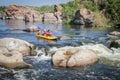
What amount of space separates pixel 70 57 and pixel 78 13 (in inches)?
2441

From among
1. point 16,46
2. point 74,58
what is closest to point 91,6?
point 16,46

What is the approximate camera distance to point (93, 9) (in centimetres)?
8762

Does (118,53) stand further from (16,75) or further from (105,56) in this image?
(16,75)

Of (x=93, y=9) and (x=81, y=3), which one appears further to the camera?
(x=81, y=3)

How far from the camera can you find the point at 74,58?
19.1m

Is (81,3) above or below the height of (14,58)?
above

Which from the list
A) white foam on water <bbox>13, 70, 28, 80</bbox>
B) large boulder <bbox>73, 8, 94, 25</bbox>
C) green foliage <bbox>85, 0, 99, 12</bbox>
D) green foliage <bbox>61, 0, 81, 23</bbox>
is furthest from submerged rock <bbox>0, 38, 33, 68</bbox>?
green foliage <bbox>61, 0, 81, 23</bbox>

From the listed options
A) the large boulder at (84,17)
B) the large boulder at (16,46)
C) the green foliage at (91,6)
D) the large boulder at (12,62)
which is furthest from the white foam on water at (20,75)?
the green foliage at (91,6)

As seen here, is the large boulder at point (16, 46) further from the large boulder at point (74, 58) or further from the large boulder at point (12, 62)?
the large boulder at point (74, 58)

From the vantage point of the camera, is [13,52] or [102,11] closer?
[13,52]

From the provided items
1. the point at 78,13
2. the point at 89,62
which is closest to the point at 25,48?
the point at 89,62

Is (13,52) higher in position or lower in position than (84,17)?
lower

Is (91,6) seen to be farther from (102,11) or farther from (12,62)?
(12,62)

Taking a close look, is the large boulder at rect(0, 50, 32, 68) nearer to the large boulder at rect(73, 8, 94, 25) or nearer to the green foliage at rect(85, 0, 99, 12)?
the large boulder at rect(73, 8, 94, 25)
